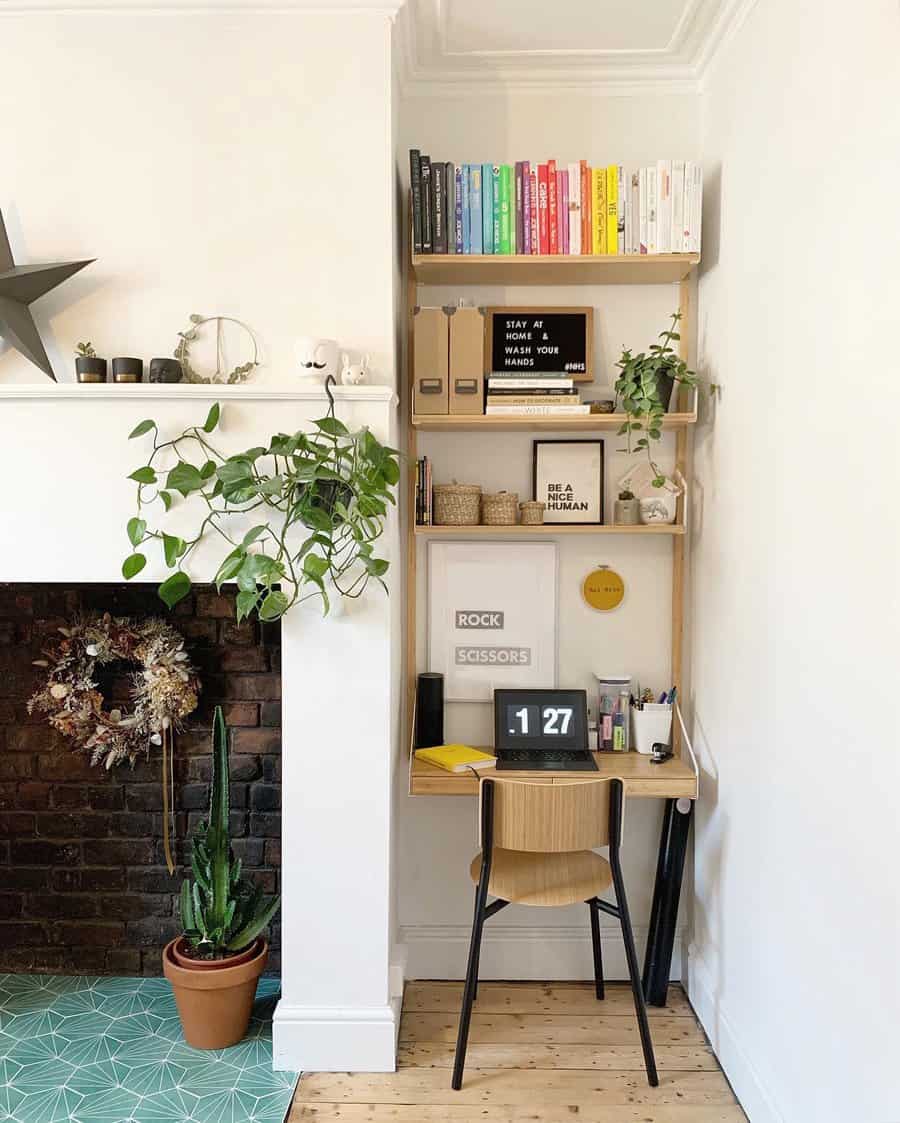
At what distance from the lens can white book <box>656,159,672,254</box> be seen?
238 centimetres

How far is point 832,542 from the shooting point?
64.8 inches

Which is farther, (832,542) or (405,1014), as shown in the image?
(405,1014)

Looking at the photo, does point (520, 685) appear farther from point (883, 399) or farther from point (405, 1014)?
point (883, 399)

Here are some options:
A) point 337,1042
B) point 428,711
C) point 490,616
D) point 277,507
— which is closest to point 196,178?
point 277,507

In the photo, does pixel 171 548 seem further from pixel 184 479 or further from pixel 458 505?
pixel 458 505

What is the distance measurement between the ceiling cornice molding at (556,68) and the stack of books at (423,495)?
3.62 feet

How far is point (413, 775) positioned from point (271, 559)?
73 cm

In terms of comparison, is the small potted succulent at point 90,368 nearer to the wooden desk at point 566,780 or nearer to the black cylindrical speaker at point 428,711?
the black cylindrical speaker at point 428,711

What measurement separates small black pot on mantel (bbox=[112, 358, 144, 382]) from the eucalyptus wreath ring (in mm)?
108

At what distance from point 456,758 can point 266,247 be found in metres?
1.43

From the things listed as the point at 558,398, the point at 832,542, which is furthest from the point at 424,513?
the point at 832,542

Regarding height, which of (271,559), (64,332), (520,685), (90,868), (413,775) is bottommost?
(90,868)

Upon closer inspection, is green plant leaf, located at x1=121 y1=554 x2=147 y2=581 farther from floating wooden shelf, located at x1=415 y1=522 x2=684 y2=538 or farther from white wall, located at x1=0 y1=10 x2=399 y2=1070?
floating wooden shelf, located at x1=415 y1=522 x2=684 y2=538

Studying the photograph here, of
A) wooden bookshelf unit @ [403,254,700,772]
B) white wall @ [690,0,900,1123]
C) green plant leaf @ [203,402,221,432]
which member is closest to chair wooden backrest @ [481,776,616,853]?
wooden bookshelf unit @ [403,254,700,772]
